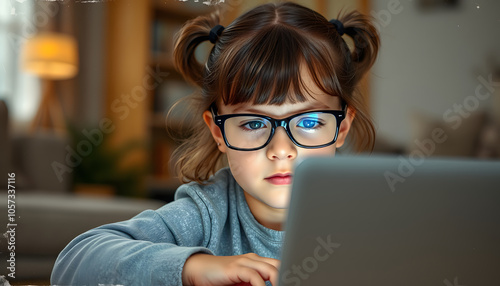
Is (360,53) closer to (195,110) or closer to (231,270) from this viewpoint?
(195,110)

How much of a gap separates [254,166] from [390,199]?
42cm

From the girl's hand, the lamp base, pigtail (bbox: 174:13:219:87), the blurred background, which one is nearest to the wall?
the blurred background

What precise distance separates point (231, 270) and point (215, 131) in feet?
1.46

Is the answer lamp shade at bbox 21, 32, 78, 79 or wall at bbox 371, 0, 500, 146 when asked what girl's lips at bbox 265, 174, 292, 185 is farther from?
lamp shade at bbox 21, 32, 78, 79

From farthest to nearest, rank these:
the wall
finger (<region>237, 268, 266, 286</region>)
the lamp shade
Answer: the lamp shade, the wall, finger (<region>237, 268, 266, 286</region>)

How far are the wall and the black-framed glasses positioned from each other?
296 centimetres

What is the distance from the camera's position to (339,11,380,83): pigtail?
0.96m

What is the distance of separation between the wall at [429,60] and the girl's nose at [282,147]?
3.01 metres

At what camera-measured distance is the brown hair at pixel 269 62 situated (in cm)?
80

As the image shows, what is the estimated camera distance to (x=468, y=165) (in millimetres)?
399

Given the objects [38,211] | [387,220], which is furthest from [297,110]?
[38,211]

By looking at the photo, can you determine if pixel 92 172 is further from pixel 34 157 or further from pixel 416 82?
pixel 416 82

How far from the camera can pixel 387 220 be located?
15.7 inches

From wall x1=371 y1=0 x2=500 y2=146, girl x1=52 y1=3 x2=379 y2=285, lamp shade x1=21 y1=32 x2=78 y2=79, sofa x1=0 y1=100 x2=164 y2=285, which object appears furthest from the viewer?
lamp shade x1=21 y1=32 x2=78 y2=79
